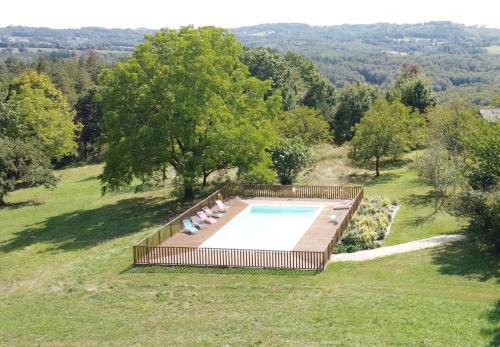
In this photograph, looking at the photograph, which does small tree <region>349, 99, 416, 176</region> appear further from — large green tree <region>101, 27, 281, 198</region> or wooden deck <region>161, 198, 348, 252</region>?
large green tree <region>101, 27, 281, 198</region>

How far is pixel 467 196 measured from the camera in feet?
71.9

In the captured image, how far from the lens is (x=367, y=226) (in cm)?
2619

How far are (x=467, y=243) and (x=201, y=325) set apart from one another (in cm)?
1247

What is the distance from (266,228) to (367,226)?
549cm

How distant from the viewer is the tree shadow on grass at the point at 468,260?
781 inches

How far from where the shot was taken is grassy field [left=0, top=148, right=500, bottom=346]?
53.6ft

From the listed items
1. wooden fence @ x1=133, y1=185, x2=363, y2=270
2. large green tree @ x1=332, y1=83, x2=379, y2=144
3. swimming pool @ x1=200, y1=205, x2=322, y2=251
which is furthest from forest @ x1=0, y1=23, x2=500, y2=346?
swimming pool @ x1=200, y1=205, x2=322, y2=251

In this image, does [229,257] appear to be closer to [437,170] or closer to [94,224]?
[94,224]

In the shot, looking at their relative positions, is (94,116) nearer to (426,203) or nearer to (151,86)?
(151,86)

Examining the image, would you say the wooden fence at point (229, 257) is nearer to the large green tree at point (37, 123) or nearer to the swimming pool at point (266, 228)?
the swimming pool at point (266, 228)

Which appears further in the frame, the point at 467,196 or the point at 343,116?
the point at 343,116

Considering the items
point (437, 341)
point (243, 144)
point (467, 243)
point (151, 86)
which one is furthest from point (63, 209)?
point (437, 341)

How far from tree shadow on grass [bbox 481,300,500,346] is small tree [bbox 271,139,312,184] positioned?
21136mm

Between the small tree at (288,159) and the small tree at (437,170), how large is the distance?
8826 mm
